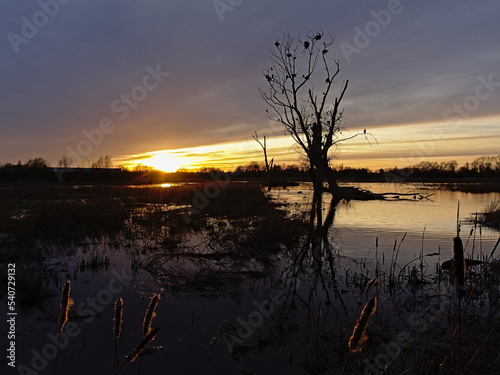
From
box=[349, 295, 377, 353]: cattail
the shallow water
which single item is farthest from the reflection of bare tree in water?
the shallow water

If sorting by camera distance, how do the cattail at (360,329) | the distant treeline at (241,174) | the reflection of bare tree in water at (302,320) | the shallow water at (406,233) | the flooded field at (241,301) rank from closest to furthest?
the cattail at (360,329)
the flooded field at (241,301)
the reflection of bare tree in water at (302,320)
the shallow water at (406,233)
the distant treeline at (241,174)

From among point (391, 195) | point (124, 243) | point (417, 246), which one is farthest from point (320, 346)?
point (391, 195)

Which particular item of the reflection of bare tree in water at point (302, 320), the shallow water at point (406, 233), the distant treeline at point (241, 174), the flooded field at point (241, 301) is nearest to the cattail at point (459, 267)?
the flooded field at point (241, 301)

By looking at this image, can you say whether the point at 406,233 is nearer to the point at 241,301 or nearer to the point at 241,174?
the point at 241,301

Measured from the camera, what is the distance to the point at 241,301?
6.81 meters

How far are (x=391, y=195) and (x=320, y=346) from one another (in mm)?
35300

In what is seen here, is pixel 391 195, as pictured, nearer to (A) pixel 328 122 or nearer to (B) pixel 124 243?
(A) pixel 328 122

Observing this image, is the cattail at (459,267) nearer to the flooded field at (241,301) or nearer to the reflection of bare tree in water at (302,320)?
the flooded field at (241,301)

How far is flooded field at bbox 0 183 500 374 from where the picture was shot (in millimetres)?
4590

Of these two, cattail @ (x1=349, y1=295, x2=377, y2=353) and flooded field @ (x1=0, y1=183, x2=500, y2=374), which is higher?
cattail @ (x1=349, y1=295, x2=377, y2=353)

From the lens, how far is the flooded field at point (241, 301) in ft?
15.1

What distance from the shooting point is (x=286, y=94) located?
110 feet

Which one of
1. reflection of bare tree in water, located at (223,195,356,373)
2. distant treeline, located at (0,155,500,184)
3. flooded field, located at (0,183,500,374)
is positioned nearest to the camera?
flooded field, located at (0,183,500,374)

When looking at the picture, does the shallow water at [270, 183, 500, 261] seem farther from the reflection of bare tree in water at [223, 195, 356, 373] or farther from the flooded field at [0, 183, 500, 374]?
the reflection of bare tree in water at [223, 195, 356, 373]
